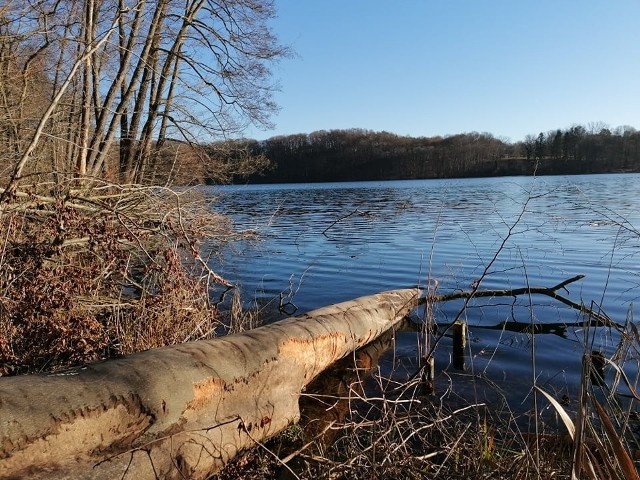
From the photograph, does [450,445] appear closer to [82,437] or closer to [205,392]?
[205,392]

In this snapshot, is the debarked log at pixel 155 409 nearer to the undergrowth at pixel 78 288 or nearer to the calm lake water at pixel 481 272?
the calm lake water at pixel 481 272

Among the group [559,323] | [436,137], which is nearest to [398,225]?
[559,323]

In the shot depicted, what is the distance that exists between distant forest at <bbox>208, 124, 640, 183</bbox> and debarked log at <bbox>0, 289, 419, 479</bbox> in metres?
77.4

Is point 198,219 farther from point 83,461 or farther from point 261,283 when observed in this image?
point 83,461

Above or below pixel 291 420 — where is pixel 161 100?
above

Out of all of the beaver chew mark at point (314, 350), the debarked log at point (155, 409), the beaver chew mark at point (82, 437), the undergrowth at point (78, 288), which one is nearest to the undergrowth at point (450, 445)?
the debarked log at point (155, 409)

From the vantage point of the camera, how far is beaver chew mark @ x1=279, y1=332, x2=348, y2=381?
4.57m

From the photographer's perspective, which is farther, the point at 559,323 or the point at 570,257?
the point at 570,257

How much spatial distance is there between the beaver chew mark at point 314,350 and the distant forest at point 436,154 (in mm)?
76082

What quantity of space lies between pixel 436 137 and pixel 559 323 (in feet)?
402

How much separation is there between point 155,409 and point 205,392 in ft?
1.35

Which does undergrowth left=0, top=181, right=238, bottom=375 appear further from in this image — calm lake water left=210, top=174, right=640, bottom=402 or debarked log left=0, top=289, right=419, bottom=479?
calm lake water left=210, top=174, right=640, bottom=402

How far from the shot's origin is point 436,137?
126 metres

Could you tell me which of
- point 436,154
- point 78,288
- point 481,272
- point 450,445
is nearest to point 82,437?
point 450,445
